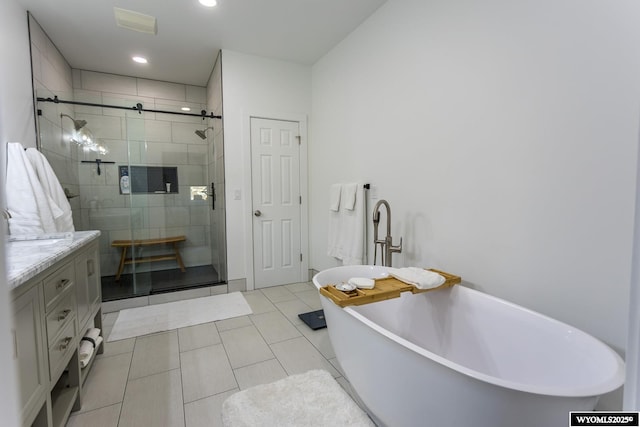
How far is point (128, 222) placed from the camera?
3406 mm

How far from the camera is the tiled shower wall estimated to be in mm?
3354

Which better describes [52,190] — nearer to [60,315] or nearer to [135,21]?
[60,315]

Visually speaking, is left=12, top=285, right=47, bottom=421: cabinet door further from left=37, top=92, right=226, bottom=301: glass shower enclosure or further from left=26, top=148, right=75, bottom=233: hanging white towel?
left=37, top=92, right=226, bottom=301: glass shower enclosure

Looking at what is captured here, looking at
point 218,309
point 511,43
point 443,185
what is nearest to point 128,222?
point 218,309

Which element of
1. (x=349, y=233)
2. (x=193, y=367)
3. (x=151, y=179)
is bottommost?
(x=193, y=367)

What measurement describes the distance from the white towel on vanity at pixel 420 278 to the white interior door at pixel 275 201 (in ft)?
6.31

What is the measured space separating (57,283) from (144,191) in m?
2.23

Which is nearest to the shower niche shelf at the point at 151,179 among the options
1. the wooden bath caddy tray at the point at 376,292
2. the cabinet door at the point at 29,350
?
the cabinet door at the point at 29,350

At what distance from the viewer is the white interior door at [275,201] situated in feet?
11.1

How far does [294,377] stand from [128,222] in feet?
9.03

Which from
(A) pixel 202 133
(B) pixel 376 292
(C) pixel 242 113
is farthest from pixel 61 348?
(A) pixel 202 133

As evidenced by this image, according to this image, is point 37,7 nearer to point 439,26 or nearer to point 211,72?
point 211,72

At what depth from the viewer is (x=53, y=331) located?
1293 millimetres

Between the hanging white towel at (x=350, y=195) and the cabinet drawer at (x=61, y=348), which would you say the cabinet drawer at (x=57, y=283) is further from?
the hanging white towel at (x=350, y=195)
